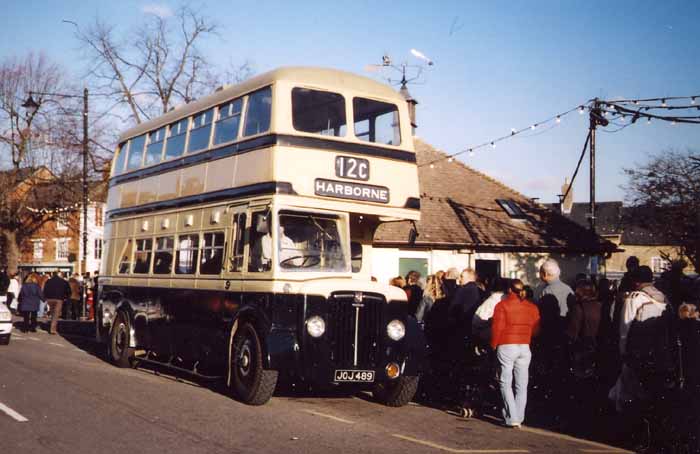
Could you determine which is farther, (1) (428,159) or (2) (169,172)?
(1) (428,159)

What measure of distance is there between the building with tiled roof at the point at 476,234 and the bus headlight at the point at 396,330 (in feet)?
52.0

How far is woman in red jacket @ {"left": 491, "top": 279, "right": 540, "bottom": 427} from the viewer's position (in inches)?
387

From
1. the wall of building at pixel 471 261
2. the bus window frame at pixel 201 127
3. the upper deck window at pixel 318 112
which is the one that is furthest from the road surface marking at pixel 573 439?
the wall of building at pixel 471 261

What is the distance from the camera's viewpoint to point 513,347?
9.88 m

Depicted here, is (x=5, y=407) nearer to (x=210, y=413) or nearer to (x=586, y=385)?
(x=210, y=413)

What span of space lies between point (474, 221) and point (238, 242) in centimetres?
1990

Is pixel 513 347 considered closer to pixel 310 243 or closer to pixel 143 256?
pixel 310 243

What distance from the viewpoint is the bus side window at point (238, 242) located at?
11.5 meters

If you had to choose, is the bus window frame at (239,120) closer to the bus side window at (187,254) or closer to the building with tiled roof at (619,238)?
the bus side window at (187,254)

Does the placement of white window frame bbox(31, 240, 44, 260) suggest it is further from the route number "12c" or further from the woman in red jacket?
the woman in red jacket

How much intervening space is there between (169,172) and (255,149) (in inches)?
133

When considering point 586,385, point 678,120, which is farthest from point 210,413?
point 678,120

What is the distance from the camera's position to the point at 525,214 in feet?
106

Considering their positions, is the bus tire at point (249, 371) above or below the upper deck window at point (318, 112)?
below
